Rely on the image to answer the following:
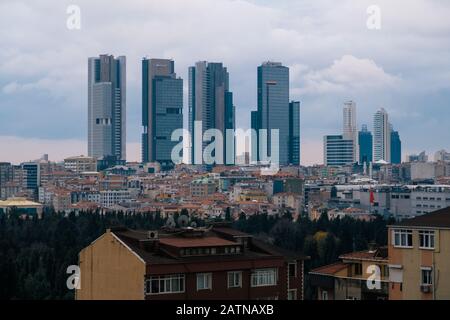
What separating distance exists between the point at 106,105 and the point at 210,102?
12.9 metres

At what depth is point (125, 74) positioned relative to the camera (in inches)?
4493

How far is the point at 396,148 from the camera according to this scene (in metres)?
112

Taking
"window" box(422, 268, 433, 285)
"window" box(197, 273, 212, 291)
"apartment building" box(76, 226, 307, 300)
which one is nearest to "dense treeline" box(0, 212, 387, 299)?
"apartment building" box(76, 226, 307, 300)

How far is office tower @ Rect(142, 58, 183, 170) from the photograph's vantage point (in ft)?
346

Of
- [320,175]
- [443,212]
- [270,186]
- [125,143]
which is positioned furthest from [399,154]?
[443,212]

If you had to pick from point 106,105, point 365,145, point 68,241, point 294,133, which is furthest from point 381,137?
point 68,241

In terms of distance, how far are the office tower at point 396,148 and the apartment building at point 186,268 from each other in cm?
10077

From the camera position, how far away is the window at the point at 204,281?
342 inches

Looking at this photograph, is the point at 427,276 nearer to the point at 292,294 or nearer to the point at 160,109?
the point at 292,294

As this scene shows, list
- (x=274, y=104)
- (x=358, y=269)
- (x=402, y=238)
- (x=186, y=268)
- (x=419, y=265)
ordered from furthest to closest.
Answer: (x=274, y=104) < (x=358, y=269) < (x=186, y=268) < (x=402, y=238) < (x=419, y=265)

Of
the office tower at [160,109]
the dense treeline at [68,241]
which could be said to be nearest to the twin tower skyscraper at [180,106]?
the office tower at [160,109]

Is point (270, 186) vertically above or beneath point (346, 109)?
beneath
